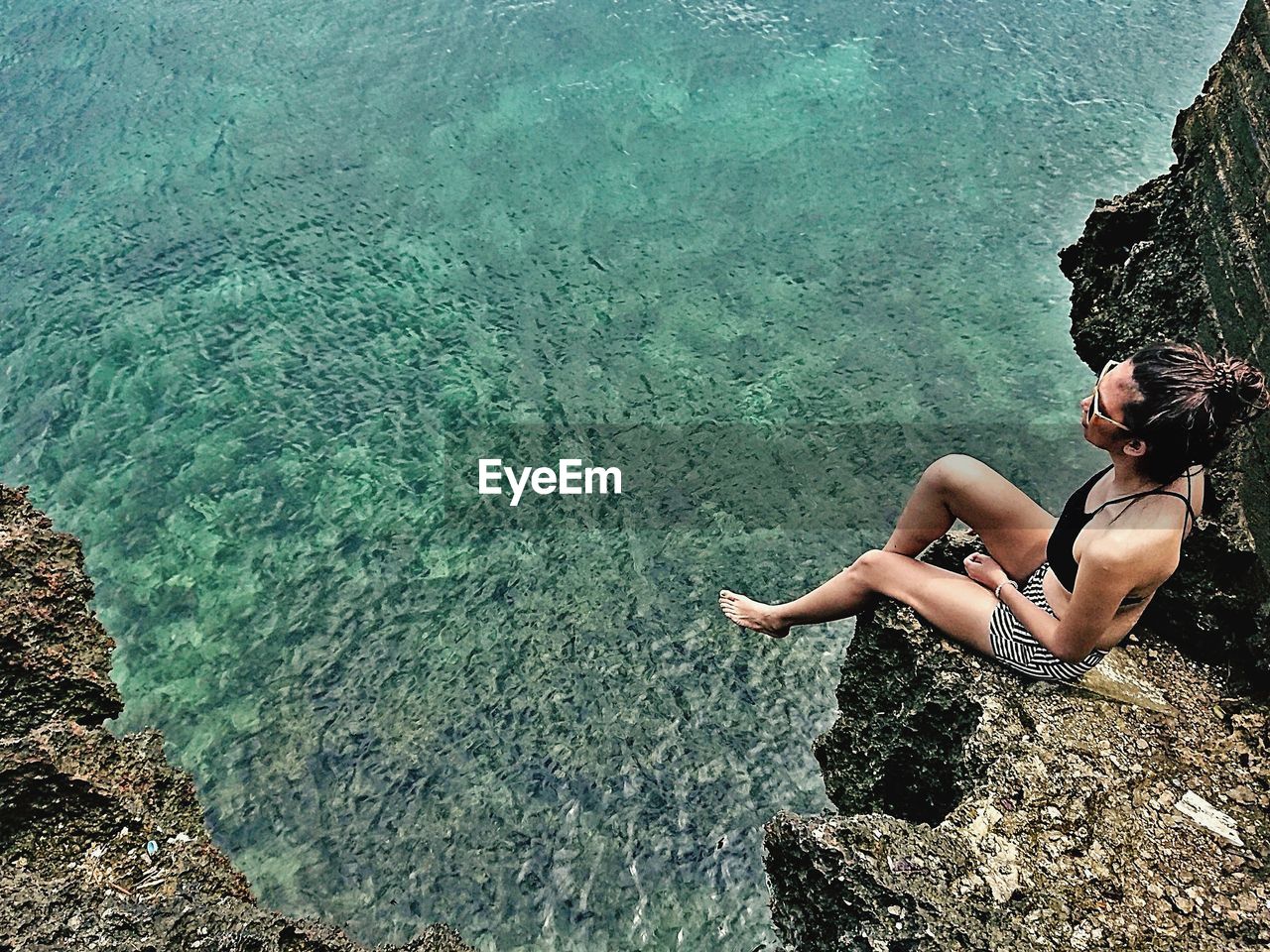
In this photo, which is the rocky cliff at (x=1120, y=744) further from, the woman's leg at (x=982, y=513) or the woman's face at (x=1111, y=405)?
the woman's face at (x=1111, y=405)

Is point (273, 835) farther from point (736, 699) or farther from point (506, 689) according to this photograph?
point (736, 699)

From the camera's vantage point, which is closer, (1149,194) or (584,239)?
(1149,194)

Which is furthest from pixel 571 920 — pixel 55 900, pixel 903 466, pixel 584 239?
pixel 584 239

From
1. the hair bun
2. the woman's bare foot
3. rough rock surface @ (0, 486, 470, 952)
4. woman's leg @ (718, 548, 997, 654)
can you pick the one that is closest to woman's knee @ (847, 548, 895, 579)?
woman's leg @ (718, 548, 997, 654)

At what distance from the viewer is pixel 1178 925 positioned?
1895 millimetres

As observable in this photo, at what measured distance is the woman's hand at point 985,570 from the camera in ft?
8.62

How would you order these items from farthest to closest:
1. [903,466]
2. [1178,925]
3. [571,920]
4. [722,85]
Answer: [722,85], [903,466], [571,920], [1178,925]

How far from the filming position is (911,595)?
2625 millimetres

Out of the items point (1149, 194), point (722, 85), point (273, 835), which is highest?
point (1149, 194)

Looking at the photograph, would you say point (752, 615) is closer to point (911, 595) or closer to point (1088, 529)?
point (911, 595)

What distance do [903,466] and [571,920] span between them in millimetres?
2306

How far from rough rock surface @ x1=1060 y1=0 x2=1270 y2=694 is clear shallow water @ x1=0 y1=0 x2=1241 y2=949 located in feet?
4.18

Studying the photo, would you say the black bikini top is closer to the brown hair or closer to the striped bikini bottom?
the striped bikini bottom

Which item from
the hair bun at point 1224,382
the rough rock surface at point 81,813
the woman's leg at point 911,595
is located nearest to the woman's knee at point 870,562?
the woman's leg at point 911,595
